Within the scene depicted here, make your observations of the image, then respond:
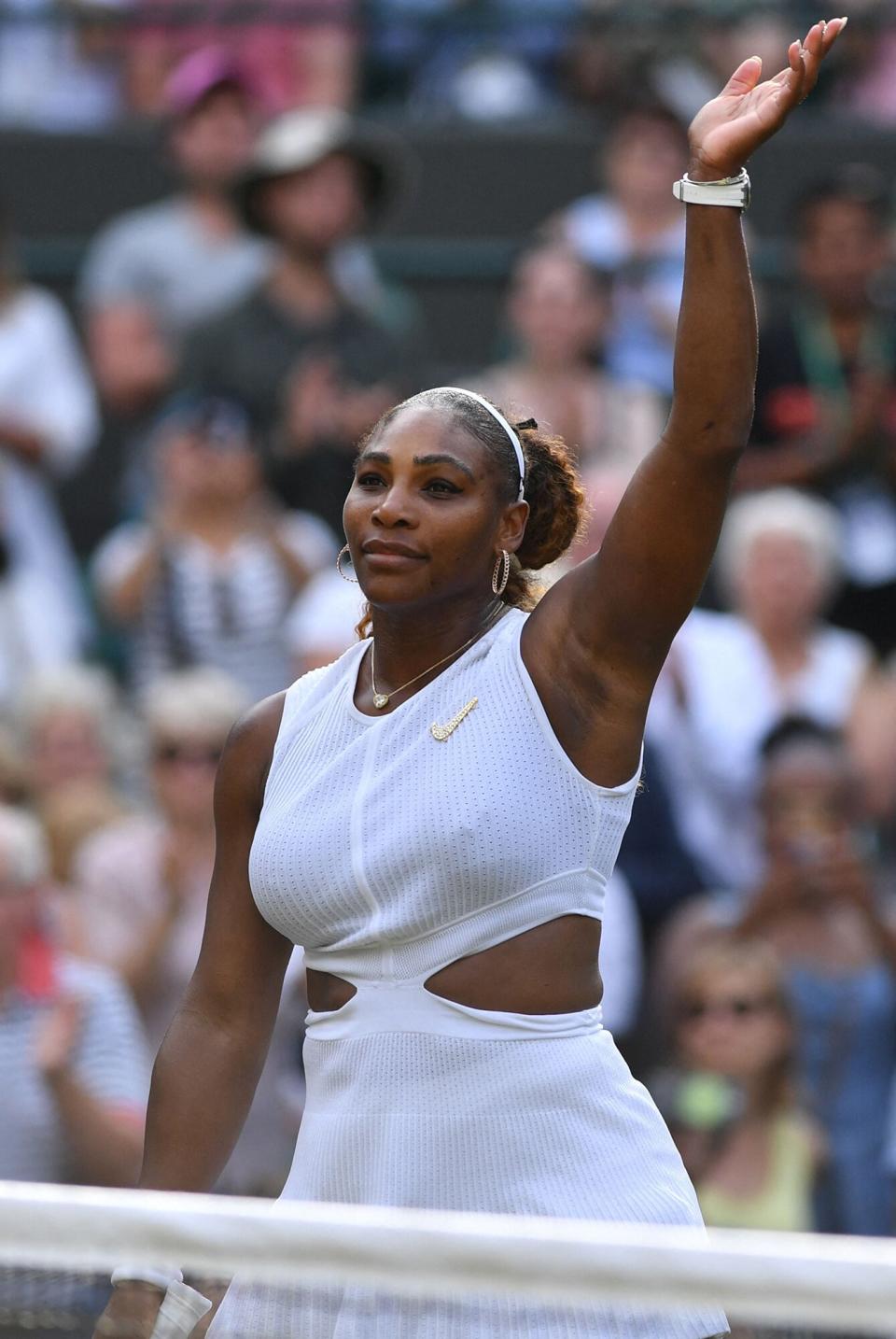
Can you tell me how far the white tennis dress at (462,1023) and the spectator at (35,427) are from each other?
5.44m

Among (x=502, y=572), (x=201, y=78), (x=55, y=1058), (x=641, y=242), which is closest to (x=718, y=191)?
Answer: (x=502, y=572)

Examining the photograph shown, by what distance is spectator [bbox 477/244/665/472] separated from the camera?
25.2 feet

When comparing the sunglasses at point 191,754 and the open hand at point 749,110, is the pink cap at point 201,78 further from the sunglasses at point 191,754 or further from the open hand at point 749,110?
the open hand at point 749,110

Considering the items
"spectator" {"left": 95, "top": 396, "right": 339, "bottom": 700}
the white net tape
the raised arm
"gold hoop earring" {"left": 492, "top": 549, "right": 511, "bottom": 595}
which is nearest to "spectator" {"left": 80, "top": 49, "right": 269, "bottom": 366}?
"spectator" {"left": 95, "top": 396, "right": 339, "bottom": 700}

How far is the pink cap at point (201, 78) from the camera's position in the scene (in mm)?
8984

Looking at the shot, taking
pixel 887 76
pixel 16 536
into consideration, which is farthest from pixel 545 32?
pixel 16 536

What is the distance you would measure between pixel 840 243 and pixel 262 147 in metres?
2.29

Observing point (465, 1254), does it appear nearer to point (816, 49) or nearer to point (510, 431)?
point (510, 431)

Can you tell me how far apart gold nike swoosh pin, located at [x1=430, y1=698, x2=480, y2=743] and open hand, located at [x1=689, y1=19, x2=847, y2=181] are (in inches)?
29.9

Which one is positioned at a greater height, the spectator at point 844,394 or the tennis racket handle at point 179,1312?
the spectator at point 844,394

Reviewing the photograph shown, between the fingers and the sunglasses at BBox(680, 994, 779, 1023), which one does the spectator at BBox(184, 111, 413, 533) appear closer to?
the sunglasses at BBox(680, 994, 779, 1023)

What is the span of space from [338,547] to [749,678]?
169 centimetres

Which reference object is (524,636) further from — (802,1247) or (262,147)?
(262,147)

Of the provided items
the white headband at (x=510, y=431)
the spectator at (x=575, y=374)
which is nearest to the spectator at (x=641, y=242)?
the spectator at (x=575, y=374)
